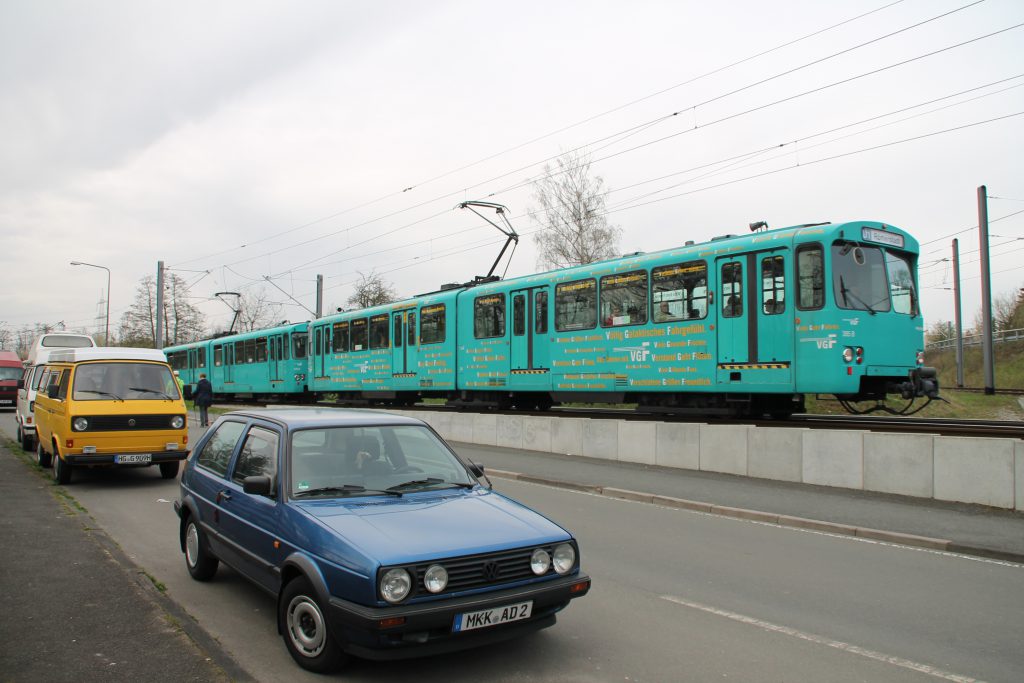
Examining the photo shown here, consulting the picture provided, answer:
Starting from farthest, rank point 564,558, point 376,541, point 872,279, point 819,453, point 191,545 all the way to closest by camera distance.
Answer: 1. point 872,279
2. point 819,453
3. point 191,545
4. point 564,558
5. point 376,541

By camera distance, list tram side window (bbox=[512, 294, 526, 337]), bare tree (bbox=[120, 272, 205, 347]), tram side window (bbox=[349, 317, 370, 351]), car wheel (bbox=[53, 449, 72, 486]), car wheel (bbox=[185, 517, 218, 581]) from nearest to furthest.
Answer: car wheel (bbox=[185, 517, 218, 581]) < car wheel (bbox=[53, 449, 72, 486]) < tram side window (bbox=[512, 294, 526, 337]) < tram side window (bbox=[349, 317, 370, 351]) < bare tree (bbox=[120, 272, 205, 347])

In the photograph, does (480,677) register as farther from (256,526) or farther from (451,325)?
(451,325)

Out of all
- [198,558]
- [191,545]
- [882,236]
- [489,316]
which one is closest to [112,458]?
[191,545]

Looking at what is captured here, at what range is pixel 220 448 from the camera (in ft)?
20.5

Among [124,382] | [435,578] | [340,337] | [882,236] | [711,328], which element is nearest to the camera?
[435,578]

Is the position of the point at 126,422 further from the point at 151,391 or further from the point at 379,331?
the point at 379,331

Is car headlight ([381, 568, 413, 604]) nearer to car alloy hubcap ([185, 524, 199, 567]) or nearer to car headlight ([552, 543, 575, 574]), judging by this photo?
car headlight ([552, 543, 575, 574])

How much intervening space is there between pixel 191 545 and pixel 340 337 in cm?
2185

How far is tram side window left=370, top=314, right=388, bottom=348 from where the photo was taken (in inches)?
975

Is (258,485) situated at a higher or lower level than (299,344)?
lower

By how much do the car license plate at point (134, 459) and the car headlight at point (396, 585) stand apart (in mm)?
9146

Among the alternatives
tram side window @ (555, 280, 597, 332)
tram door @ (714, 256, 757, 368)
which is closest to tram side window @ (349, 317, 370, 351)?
tram side window @ (555, 280, 597, 332)

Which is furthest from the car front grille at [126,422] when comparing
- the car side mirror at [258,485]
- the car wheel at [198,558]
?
the car side mirror at [258,485]

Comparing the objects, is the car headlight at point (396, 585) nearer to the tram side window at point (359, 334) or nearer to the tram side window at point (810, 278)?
the tram side window at point (810, 278)
